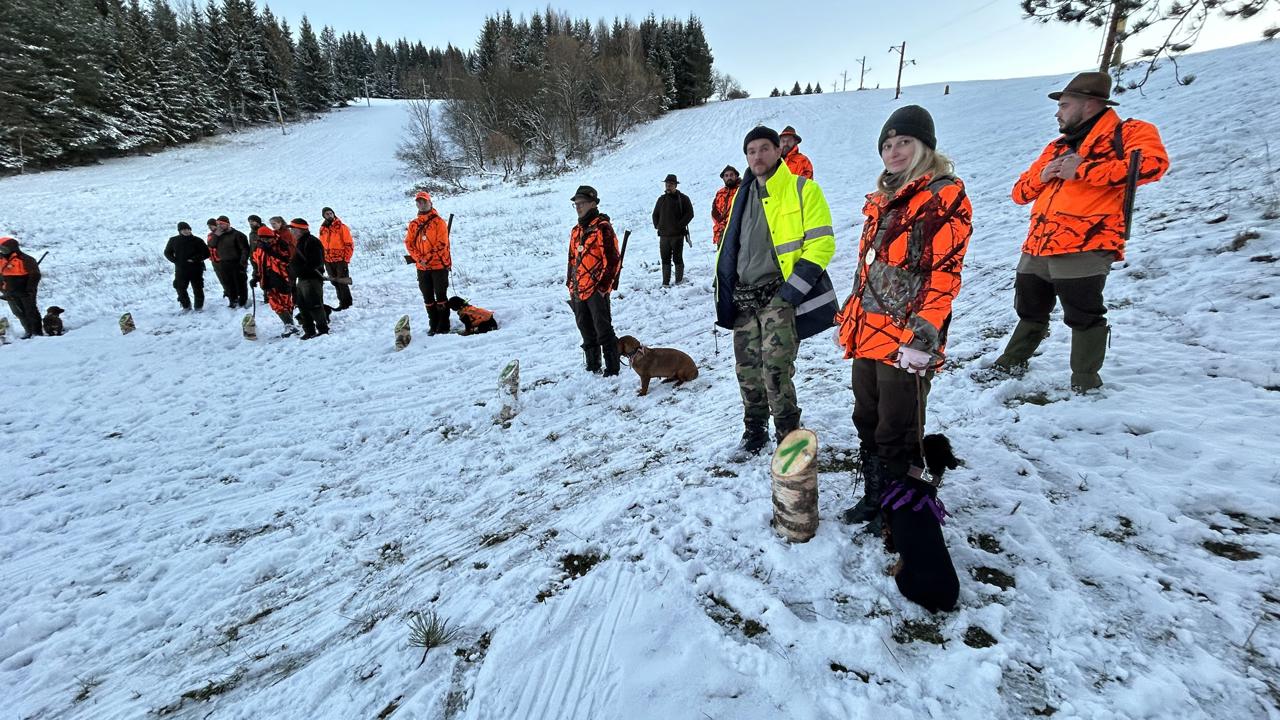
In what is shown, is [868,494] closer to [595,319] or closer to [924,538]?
[924,538]

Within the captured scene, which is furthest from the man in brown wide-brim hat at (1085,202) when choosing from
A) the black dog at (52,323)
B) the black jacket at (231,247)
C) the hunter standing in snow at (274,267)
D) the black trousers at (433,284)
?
the black dog at (52,323)

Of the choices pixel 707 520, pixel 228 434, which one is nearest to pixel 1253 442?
pixel 707 520

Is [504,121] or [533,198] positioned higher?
[504,121]

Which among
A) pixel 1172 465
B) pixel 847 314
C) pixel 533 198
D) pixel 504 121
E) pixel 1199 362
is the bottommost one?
pixel 1172 465

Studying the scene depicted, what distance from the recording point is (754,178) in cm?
318

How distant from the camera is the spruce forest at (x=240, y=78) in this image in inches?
1188

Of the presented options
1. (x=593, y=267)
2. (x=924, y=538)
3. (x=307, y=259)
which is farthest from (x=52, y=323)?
(x=924, y=538)

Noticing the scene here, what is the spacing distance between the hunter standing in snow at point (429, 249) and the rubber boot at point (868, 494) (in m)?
6.50

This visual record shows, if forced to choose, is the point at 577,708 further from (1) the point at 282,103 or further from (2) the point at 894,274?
(1) the point at 282,103

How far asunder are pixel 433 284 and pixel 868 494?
707 cm

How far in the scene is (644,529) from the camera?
3.10 metres

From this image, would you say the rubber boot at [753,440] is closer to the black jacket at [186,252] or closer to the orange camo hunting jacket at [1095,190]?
the orange camo hunting jacket at [1095,190]

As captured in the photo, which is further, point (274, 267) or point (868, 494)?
point (274, 267)

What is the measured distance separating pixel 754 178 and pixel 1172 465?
9.51 feet
